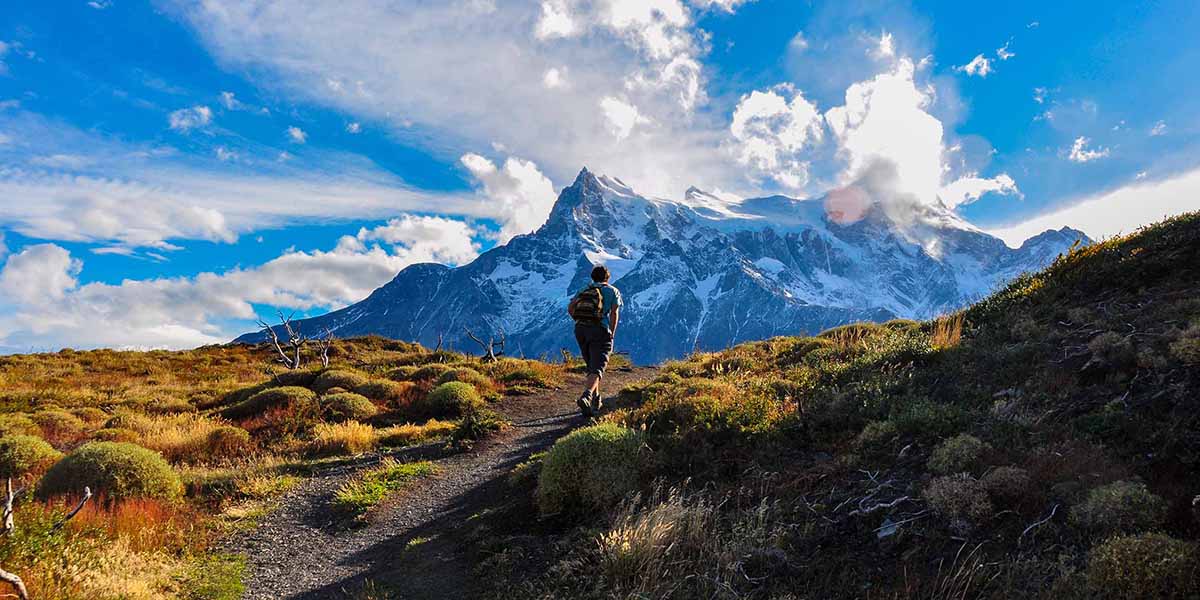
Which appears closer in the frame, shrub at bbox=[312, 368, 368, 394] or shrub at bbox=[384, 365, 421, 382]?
shrub at bbox=[312, 368, 368, 394]

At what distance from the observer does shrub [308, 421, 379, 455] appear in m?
12.9

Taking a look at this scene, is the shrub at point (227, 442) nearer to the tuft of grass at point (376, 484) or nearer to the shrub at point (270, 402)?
the shrub at point (270, 402)

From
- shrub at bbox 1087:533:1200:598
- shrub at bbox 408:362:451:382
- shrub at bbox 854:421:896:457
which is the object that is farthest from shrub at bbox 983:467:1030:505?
shrub at bbox 408:362:451:382

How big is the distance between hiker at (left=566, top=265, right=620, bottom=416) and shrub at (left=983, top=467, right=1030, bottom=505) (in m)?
7.68

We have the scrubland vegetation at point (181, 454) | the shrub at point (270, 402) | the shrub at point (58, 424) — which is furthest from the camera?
the shrub at point (270, 402)

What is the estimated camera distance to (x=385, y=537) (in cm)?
810

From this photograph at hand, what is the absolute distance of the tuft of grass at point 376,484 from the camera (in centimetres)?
919

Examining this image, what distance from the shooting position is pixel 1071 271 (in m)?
13.2

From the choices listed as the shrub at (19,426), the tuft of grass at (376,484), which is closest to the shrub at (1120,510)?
the tuft of grass at (376,484)

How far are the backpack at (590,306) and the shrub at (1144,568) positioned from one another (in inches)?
355

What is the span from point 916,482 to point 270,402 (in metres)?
17.7

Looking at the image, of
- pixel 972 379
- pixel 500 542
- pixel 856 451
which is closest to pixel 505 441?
pixel 500 542

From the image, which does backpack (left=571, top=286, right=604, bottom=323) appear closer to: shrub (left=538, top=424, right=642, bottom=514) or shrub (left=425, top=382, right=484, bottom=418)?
shrub (left=538, top=424, right=642, bottom=514)

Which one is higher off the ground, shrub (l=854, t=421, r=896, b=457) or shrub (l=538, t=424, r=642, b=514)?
shrub (l=854, t=421, r=896, b=457)
